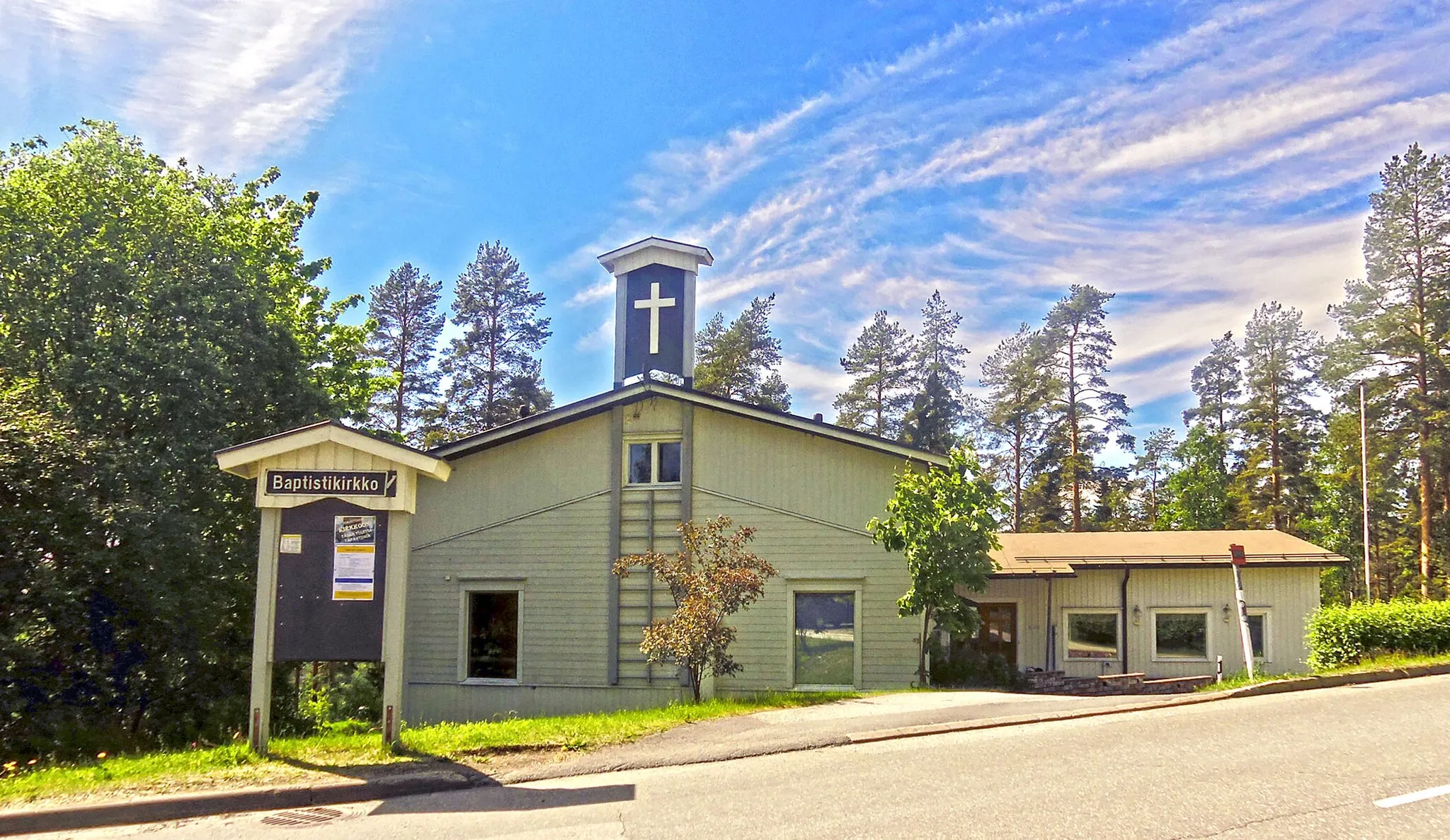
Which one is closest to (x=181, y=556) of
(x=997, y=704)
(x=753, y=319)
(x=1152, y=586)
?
(x=997, y=704)

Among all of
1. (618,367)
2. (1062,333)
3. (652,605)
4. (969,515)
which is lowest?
(652,605)

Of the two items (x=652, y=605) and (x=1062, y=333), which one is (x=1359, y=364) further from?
(x=652, y=605)

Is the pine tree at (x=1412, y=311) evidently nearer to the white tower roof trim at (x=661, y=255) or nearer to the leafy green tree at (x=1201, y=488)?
the leafy green tree at (x=1201, y=488)

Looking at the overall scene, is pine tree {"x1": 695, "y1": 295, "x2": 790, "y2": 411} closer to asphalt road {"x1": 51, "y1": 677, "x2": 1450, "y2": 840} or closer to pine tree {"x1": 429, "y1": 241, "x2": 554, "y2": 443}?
pine tree {"x1": 429, "y1": 241, "x2": 554, "y2": 443}

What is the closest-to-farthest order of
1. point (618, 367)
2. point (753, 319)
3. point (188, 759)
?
point (188, 759), point (618, 367), point (753, 319)

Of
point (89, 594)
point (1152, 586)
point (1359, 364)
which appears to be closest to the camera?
point (89, 594)

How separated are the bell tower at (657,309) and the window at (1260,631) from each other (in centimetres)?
1363

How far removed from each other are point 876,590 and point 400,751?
9.58 metres

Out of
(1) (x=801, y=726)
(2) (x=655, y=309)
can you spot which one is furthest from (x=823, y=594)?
(1) (x=801, y=726)

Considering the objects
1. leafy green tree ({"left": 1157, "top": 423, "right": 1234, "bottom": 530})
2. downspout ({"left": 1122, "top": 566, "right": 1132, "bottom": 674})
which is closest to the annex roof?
downspout ({"left": 1122, "top": 566, "right": 1132, "bottom": 674})

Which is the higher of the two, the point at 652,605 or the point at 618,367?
the point at 618,367

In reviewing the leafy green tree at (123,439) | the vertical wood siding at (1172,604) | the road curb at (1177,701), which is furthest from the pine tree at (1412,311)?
the leafy green tree at (123,439)

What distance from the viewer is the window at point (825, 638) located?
16641mm

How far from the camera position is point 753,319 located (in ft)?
176
